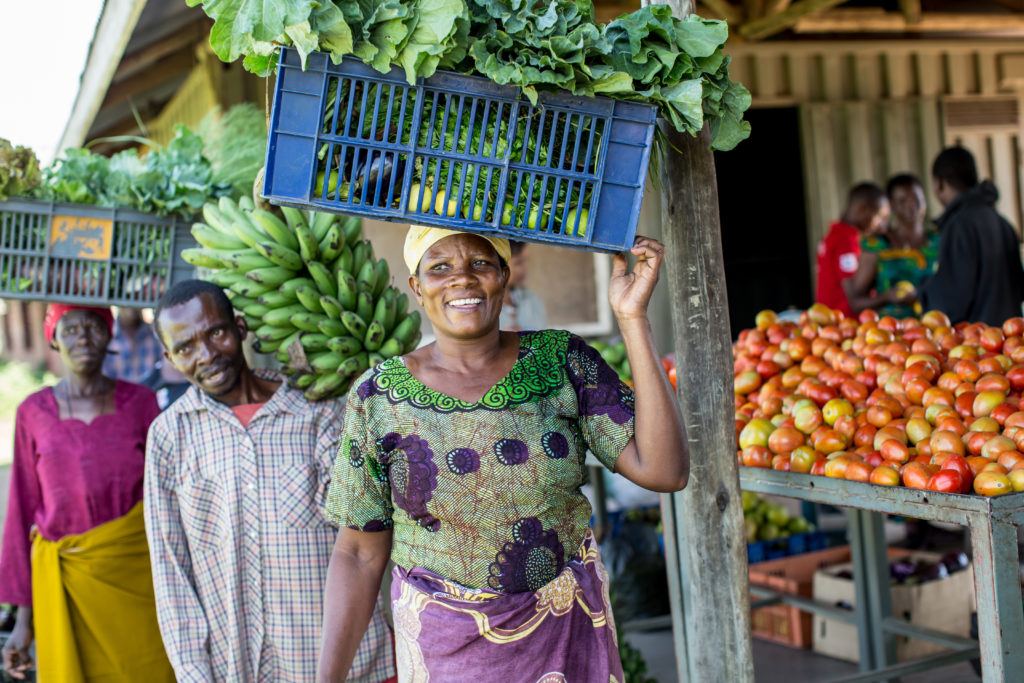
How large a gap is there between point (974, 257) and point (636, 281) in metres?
3.70

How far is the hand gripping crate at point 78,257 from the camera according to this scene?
3561mm

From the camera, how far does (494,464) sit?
7.16 feet

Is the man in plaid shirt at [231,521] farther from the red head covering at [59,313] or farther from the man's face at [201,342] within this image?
the red head covering at [59,313]

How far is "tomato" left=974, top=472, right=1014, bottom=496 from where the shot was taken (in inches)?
102

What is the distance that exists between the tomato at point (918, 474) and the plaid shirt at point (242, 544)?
1.53 m

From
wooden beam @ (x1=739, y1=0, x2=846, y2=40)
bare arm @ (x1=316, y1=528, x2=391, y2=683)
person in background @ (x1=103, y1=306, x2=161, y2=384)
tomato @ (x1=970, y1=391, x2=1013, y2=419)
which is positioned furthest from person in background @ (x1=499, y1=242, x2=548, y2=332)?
bare arm @ (x1=316, y1=528, x2=391, y2=683)

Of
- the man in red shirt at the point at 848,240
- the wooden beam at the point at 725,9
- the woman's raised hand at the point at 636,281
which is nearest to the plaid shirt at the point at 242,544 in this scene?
the woman's raised hand at the point at 636,281

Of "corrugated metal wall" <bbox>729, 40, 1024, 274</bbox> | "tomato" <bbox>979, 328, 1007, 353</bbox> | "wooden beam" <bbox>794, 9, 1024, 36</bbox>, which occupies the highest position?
"wooden beam" <bbox>794, 9, 1024, 36</bbox>

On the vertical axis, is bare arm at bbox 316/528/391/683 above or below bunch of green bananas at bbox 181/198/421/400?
below

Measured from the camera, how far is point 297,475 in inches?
119

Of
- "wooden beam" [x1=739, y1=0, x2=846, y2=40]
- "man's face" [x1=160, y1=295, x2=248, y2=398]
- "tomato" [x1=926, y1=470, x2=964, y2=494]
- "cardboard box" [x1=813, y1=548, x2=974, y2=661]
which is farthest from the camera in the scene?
"wooden beam" [x1=739, y1=0, x2=846, y2=40]

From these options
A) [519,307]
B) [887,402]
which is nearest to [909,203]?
[519,307]

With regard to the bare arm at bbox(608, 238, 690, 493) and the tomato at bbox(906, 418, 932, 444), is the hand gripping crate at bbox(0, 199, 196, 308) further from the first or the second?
the tomato at bbox(906, 418, 932, 444)

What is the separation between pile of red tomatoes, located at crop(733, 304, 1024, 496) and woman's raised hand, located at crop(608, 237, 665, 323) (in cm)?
107
